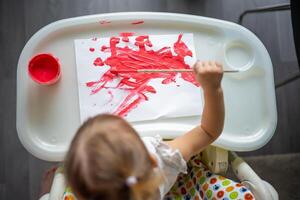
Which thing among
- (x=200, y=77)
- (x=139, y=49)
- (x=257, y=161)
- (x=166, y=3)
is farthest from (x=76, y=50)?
(x=257, y=161)

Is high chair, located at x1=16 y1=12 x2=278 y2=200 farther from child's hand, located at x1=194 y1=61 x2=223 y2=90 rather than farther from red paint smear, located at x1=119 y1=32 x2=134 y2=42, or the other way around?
child's hand, located at x1=194 y1=61 x2=223 y2=90

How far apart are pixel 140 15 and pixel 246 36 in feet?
0.85

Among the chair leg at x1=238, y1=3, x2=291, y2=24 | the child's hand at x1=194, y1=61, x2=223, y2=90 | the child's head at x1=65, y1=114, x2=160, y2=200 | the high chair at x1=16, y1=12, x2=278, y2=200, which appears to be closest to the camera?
the child's head at x1=65, y1=114, x2=160, y2=200

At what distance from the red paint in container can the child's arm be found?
308mm

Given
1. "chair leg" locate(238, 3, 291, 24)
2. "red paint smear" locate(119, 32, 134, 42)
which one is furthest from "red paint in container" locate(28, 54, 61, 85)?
"chair leg" locate(238, 3, 291, 24)

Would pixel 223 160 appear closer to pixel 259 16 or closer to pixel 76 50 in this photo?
pixel 76 50

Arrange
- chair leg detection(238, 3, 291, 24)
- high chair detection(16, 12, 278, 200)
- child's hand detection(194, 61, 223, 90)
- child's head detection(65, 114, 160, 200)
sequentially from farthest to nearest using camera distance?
chair leg detection(238, 3, 291, 24)
high chair detection(16, 12, 278, 200)
child's hand detection(194, 61, 223, 90)
child's head detection(65, 114, 160, 200)

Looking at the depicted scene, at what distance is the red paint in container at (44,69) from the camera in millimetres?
881

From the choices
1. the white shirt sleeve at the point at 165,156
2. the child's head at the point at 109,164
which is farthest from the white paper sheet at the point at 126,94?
the child's head at the point at 109,164

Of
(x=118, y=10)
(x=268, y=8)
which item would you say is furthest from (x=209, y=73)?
(x=118, y=10)

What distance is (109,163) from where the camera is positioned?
0.56 meters

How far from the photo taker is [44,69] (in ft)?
2.93

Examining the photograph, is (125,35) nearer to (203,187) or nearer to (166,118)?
(166,118)

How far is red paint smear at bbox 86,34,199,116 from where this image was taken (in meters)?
0.89
